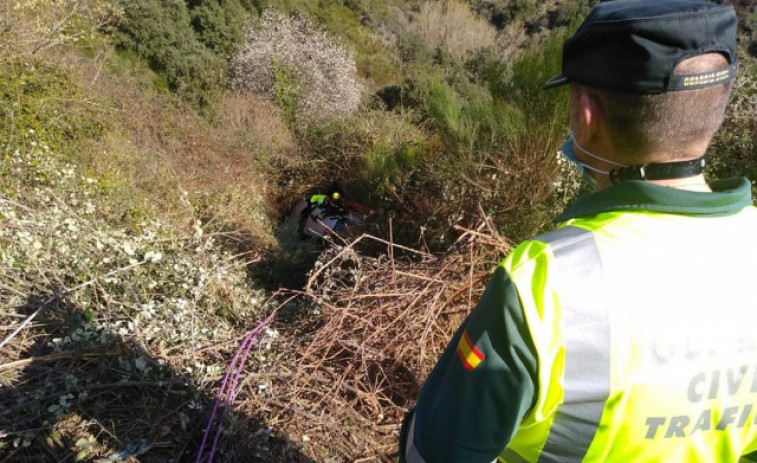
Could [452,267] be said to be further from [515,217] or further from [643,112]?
[643,112]

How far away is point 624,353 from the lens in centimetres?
79

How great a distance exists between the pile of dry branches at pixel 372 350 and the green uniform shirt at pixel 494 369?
1.65 metres

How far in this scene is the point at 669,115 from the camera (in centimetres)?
87

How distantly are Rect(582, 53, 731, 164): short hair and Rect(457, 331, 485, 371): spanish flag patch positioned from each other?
0.49 meters

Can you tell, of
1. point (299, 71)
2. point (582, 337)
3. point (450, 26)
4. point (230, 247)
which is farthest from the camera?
point (450, 26)

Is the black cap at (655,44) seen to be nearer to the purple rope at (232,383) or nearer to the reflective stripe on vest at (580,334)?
the reflective stripe on vest at (580,334)

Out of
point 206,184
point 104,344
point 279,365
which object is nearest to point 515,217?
point 279,365

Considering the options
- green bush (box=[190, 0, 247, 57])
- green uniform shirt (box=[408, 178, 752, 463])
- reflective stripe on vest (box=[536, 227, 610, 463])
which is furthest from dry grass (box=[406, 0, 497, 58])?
reflective stripe on vest (box=[536, 227, 610, 463])

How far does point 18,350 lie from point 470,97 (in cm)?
389

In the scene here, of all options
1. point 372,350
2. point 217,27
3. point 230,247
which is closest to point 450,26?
point 217,27

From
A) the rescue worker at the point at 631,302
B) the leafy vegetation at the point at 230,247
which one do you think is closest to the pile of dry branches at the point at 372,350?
the leafy vegetation at the point at 230,247

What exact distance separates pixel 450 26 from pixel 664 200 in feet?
62.8

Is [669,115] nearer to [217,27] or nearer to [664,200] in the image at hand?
[664,200]

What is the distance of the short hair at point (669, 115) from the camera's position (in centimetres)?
86
